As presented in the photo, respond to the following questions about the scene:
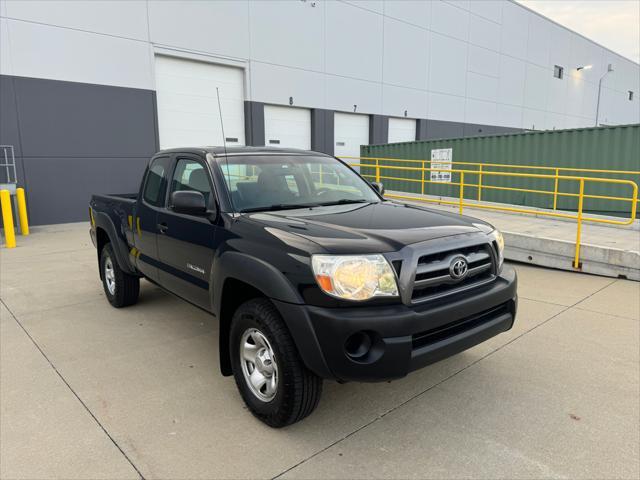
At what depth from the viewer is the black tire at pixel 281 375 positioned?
262cm

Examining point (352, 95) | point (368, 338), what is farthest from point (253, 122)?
point (368, 338)

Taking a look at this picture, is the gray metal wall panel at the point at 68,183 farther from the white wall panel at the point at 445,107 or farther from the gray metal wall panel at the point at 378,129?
the white wall panel at the point at 445,107

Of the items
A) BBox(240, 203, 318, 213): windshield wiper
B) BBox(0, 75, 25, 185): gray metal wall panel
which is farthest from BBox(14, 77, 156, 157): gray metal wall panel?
BBox(240, 203, 318, 213): windshield wiper

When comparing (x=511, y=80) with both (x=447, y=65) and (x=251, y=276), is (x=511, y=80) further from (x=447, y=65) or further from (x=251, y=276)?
(x=251, y=276)

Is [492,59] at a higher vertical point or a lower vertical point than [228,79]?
higher

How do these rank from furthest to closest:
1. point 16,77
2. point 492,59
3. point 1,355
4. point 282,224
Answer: point 492,59 → point 16,77 → point 1,355 → point 282,224

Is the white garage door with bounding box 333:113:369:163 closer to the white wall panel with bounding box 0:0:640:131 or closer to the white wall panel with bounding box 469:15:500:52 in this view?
the white wall panel with bounding box 0:0:640:131

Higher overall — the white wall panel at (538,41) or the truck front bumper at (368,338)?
the white wall panel at (538,41)

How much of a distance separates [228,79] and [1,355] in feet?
40.5

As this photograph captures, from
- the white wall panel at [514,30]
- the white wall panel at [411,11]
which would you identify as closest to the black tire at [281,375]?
the white wall panel at [411,11]

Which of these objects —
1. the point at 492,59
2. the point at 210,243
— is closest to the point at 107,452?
the point at 210,243

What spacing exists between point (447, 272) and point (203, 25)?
44.4 feet

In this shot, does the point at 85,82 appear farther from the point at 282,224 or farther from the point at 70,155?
the point at 282,224

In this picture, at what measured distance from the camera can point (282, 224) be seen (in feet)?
9.52
